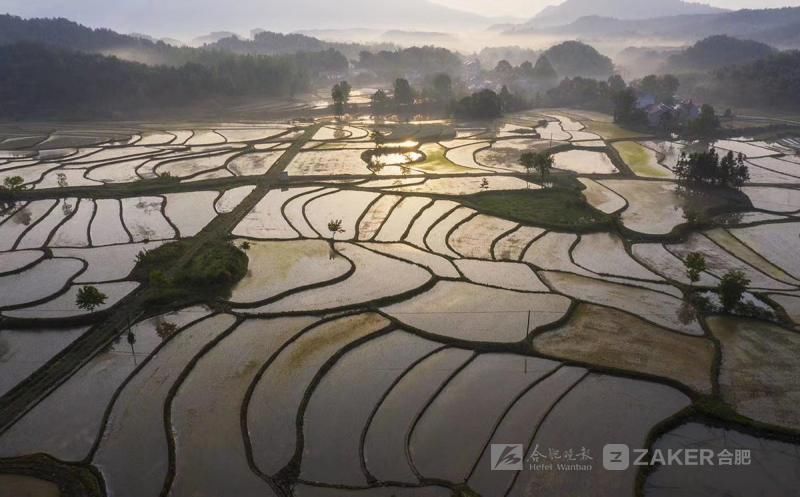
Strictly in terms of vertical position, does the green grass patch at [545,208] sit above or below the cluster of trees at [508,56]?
below

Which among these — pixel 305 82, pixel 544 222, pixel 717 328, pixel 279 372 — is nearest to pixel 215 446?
pixel 279 372

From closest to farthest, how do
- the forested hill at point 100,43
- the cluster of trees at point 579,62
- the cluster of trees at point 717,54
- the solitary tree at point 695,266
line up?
the solitary tree at point 695,266 → the cluster of trees at point 717,54 → the forested hill at point 100,43 → the cluster of trees at point 579,62

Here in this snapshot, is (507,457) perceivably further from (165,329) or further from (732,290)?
(165,329)

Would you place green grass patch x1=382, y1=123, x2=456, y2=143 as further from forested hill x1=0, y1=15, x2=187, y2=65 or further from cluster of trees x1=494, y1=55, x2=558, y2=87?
forested hill x1=0, y1=15, x2=187, y2=65

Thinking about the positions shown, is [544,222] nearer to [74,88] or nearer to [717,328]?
[717,328]

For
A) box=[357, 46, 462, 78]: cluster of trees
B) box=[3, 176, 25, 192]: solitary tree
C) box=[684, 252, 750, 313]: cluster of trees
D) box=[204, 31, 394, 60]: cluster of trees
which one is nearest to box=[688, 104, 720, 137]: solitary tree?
box=[684, 252, 750, 313]: cluster of trees

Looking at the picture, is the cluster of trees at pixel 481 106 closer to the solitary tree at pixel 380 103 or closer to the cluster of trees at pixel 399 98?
the cluster of trees at pixel 399 98

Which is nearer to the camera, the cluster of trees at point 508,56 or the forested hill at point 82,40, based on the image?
the forested hill at point 82,40

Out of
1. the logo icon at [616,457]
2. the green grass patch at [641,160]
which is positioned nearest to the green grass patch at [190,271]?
the logo icon at [616,457]
